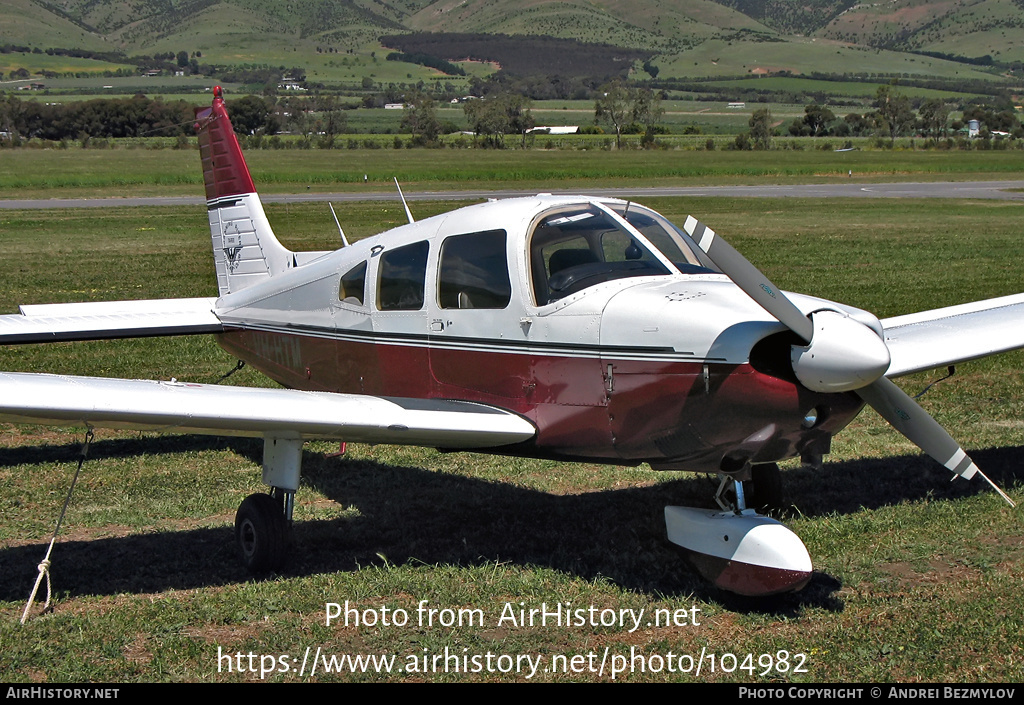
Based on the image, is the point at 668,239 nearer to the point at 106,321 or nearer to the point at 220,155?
the point at 106,321

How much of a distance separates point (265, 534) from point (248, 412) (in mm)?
976

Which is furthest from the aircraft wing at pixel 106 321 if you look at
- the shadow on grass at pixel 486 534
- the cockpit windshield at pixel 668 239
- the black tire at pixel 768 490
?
the black tire at pixel 768 490

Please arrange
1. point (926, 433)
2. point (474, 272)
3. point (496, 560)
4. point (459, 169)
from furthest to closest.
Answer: point (459, 169) < point (474, 272) < point (496, 560) < point (926, 433)

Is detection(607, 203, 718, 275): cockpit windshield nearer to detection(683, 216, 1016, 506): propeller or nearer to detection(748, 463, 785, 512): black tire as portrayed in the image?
detection(683, 216, 1016, 506): propeller

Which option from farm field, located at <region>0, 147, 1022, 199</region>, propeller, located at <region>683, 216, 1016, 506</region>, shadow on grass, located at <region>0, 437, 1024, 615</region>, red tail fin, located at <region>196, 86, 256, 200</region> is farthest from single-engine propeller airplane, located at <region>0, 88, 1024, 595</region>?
farm field, located at <region>0, 147, 1022, 199</region>

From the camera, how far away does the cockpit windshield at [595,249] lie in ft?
21.5

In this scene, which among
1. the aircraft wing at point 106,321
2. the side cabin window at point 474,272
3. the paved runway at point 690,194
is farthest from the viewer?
the paved runway at point 690,194

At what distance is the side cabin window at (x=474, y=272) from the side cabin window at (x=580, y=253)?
25cm

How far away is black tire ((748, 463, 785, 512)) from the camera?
7770mm

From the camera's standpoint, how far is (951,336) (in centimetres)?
818

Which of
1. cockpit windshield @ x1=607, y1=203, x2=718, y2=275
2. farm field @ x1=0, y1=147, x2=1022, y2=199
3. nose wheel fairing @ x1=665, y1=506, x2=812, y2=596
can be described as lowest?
farm field @ x1=0, y1=147, x2=1022, y2=199

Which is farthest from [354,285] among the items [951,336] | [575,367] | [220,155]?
[951,336]

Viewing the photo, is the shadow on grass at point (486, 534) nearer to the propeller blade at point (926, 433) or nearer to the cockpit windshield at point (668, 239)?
the propeller blade at point (926, 433)

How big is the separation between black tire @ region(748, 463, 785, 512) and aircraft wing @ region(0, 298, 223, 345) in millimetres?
4945
